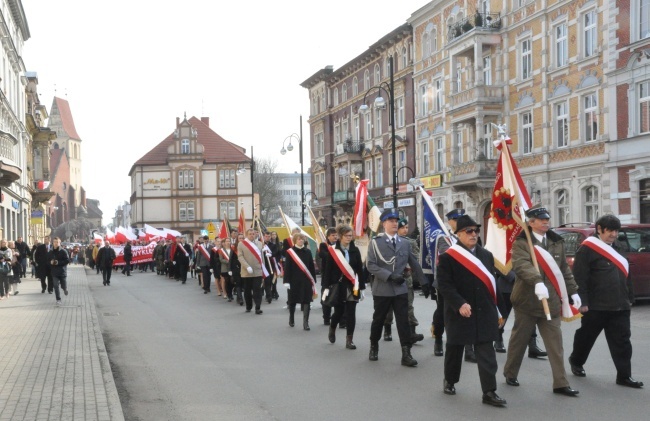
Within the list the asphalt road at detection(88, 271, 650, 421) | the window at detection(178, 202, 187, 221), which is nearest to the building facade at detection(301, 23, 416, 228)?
the asphalt road at detection(88, 271, 650, 421)

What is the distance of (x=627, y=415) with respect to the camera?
7.17m

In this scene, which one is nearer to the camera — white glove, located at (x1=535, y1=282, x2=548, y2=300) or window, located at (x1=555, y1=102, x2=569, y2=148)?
white glove, located at (x1=535, y1=282, x2=548, y2=300)

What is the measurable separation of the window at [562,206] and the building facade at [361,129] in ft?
33.3

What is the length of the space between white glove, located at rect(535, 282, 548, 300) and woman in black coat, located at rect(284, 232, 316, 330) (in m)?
7.11

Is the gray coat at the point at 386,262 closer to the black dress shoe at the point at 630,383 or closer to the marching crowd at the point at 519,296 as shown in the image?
the marching crowd at the point at 519,296

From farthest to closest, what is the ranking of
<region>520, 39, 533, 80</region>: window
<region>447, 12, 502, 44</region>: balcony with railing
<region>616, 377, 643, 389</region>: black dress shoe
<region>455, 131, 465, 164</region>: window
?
<region>455, 131, 465, 164</region>: window < <region>447, 12, 502, 44</region>: balcony with railing < <region>520, 39, 533, 80</region>: window < <region>616, 377, 643, 389</region>: black dress shoe

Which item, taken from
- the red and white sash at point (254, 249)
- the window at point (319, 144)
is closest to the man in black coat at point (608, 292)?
the red and white sash at point (254, 249)

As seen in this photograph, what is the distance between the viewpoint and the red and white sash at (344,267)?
39.7 ft

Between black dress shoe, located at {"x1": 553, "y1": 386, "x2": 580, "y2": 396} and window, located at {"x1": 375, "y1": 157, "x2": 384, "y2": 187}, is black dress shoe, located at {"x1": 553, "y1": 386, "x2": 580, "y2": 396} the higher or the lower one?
the lower one

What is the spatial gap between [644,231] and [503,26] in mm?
23044

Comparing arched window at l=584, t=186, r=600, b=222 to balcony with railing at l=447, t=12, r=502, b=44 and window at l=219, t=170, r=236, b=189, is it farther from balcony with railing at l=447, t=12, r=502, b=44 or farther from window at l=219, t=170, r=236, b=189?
window at l=219, t=170, r=236, b=189

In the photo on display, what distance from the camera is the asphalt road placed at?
7582 millimetres

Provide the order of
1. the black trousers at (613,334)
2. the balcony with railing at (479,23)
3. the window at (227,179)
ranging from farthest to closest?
the window at (227,179) → the balcony with railing at (479,23) → the black trousers at (613,334)

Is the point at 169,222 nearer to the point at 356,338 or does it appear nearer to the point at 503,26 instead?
the point at 503,26
